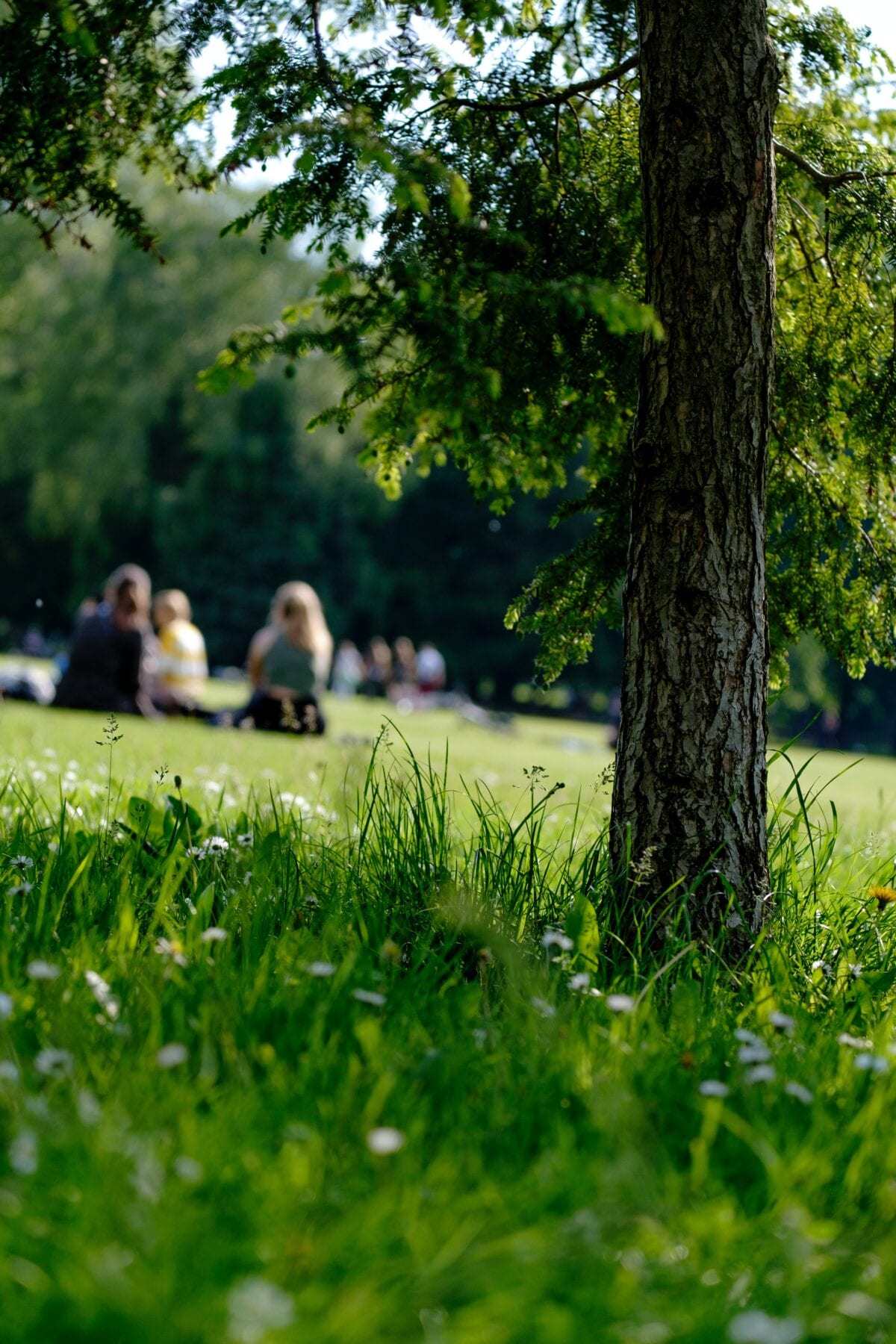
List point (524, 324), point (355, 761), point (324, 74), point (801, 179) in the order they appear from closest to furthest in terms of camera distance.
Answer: point (324, 74), point (524, 324), point (355, 761), point (801, 179)

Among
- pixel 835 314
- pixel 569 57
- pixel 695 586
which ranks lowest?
pixel 695 586

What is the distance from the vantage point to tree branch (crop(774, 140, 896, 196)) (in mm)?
3957

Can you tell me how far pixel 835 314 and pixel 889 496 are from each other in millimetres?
699

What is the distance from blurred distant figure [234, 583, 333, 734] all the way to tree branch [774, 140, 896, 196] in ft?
29.0

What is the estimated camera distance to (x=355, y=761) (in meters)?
4.02

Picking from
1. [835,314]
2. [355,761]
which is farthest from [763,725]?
[835,314]

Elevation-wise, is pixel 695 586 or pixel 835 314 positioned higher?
pixel 835 314

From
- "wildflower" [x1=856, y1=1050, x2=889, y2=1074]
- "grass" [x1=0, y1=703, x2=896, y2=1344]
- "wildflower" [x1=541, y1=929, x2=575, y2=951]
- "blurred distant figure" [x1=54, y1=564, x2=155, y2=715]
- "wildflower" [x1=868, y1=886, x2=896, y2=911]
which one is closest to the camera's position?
"grass" [x1=0, y1=703, x2=896, y2=1344]

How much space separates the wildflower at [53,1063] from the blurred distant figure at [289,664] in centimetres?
1012

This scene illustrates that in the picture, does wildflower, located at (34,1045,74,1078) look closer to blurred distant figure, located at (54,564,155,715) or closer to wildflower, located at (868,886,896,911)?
wildflower, located at (868,886,896,911)

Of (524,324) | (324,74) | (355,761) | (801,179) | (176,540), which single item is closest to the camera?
(324,74)

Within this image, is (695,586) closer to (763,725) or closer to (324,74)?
(763,725)

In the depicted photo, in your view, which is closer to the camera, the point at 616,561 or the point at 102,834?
the point at 102,834

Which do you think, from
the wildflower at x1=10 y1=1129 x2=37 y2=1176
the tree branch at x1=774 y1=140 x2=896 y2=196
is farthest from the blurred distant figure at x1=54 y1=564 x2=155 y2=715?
the wildflower at x1=10 y1=1129 x2=37 y2=1176
